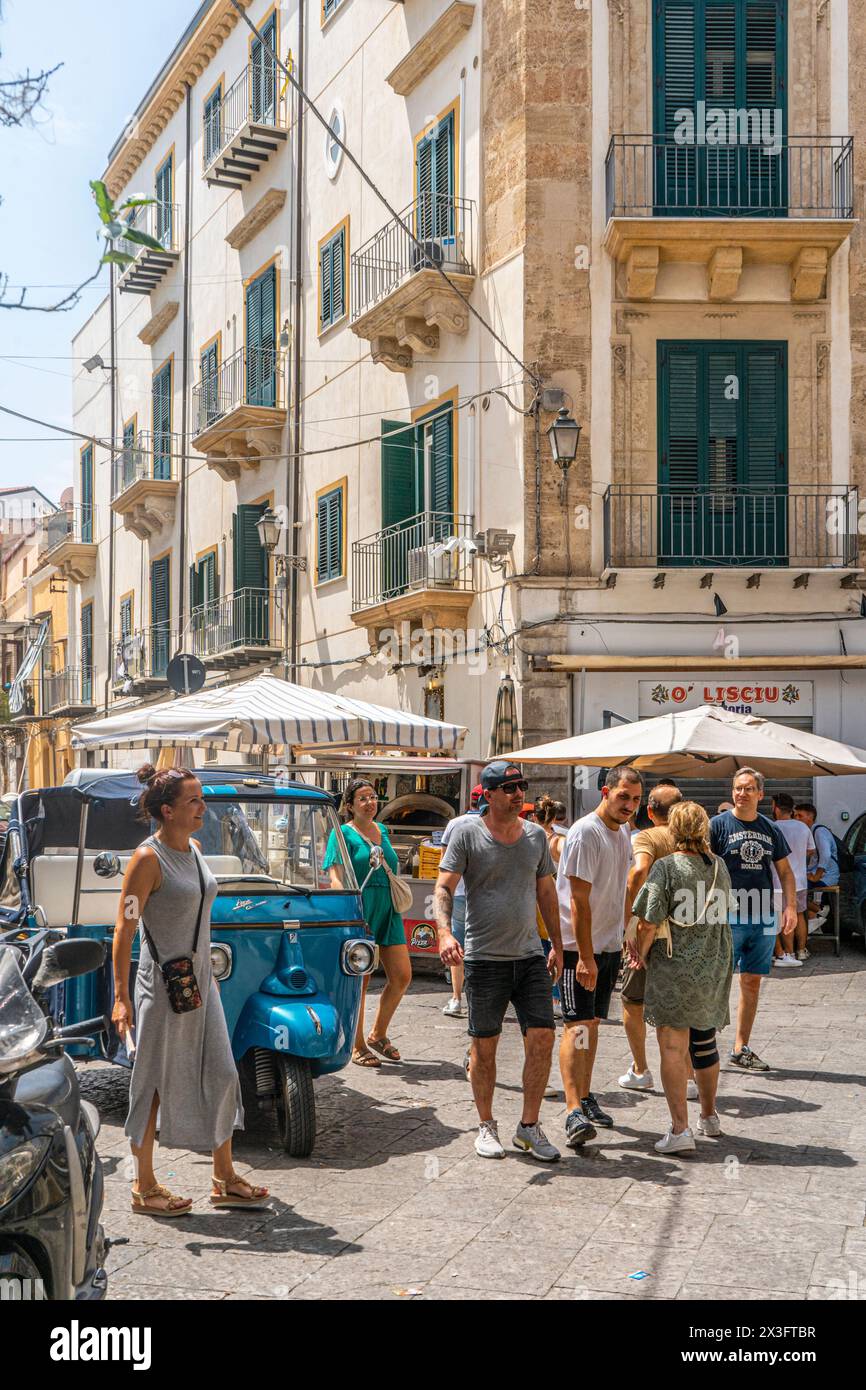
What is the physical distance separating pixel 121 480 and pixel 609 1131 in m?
31.3

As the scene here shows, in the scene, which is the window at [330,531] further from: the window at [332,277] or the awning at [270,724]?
the awning at [270,724]

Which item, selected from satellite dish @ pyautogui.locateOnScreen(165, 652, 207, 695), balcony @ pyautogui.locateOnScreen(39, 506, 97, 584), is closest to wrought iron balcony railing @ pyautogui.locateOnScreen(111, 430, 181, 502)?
balcony @ pyautogui.locateOnScreen(39, 506, 97, 584)

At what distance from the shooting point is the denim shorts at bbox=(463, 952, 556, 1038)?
7281mm

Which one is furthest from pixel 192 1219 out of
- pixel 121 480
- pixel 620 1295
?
pixel 121 480

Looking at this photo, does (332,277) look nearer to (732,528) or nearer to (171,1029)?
(732,528)

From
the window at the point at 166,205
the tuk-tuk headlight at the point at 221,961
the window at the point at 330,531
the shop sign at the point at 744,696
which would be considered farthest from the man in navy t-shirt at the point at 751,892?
the window at the point at 166,205

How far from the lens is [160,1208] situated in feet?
20.2

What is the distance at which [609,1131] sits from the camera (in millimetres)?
7809

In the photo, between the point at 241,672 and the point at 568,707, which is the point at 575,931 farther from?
the point at 241,672

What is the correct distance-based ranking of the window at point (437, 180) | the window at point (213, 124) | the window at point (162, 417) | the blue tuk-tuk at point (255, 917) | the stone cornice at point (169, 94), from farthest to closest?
the window at point (162, 417), the window at point (213, 124), the stone cornice at point (169, 94), the window at point (437, 180), the blue tuk-tuk at point (255, 917)

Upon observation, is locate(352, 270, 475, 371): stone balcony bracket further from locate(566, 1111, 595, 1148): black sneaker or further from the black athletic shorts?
locate(566, 1111, 595, 1148): black sneaker

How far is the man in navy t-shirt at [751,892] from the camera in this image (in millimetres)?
9391

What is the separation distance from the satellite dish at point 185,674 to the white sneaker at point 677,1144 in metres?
11.2

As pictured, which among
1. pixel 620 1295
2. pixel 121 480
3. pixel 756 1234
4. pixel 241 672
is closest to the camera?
pixel 620 1295
